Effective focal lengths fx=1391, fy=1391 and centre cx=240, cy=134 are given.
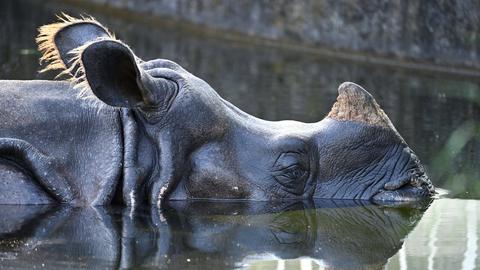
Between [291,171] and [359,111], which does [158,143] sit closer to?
[291,171]

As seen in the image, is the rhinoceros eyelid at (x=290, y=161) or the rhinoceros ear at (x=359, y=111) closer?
the rhinoceros eyelid at (x=290, y=161)

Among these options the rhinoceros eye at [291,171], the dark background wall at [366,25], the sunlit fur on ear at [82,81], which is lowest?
the dark background wall at [366,25]

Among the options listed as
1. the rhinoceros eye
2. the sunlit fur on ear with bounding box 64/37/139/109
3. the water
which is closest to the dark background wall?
the water

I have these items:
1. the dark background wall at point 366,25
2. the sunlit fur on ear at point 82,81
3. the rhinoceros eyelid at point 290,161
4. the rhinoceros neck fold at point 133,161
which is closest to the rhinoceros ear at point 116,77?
the sunlit fur on ear at point 82,81

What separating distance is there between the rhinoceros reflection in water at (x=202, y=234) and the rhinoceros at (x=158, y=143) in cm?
10

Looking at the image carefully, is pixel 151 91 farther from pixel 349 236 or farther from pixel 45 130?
pixel 349 236

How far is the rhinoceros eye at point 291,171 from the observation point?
663 cm

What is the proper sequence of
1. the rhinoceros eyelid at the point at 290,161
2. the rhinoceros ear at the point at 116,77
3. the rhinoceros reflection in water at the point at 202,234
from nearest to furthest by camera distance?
the rhinoceros reflection in water at the point at 202,234
the rhinoceros ear at the point at 116,77
the rhinoceros eyelid at the point at 290,161

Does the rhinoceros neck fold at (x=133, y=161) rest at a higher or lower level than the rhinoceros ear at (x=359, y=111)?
lower

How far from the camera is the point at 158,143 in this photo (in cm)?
636

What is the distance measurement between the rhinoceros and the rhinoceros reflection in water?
105mm

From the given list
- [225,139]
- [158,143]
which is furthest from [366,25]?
[158,143]

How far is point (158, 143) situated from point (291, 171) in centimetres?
70

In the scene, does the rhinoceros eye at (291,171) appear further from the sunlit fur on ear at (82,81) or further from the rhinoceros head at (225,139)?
the sunlit fur on ear at (82,81)
